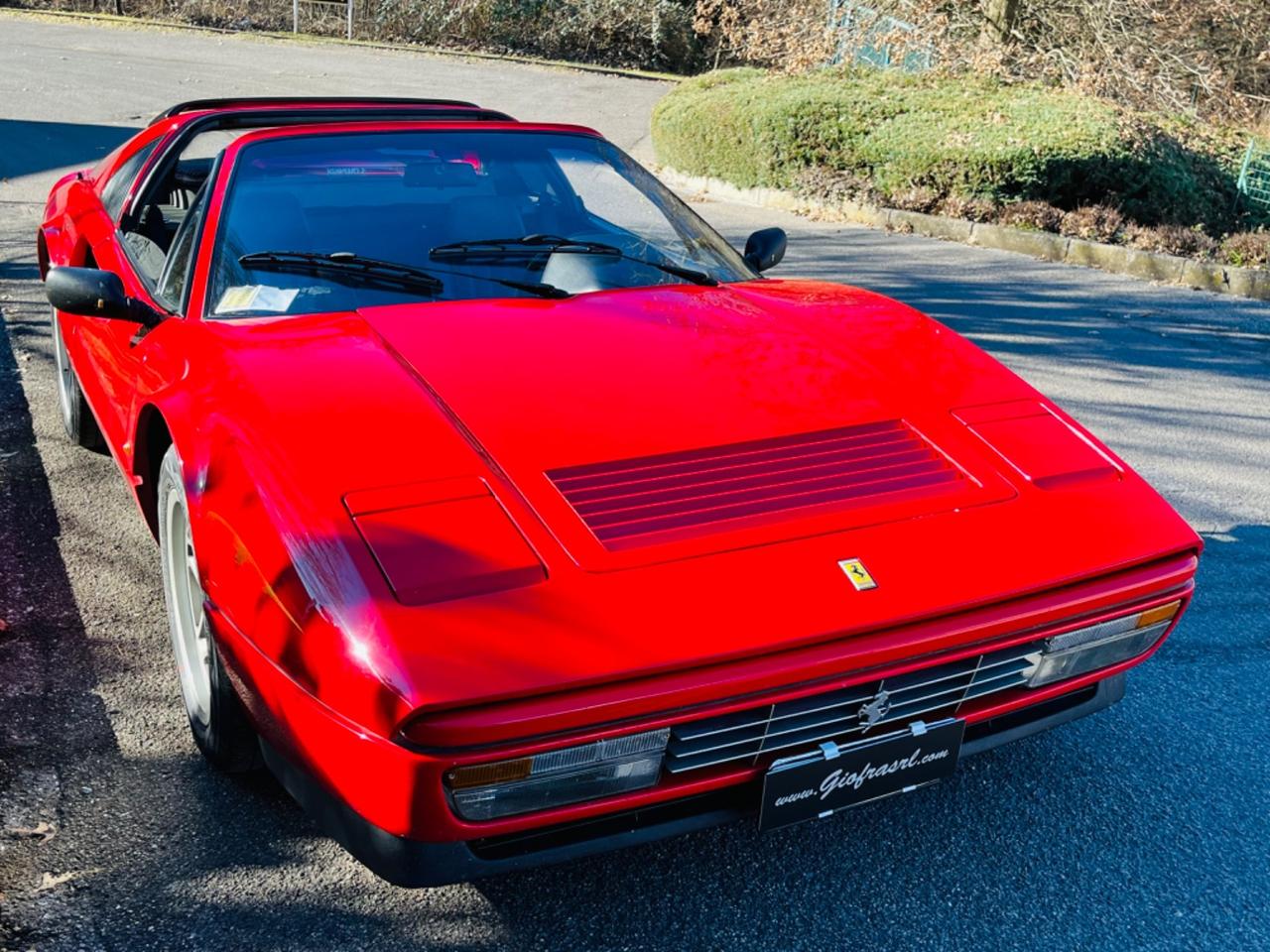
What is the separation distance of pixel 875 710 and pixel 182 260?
2145 millimetres

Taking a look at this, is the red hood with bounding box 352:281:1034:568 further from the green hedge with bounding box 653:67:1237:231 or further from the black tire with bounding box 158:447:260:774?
the green hedge with bounding box 653:67:1237:231

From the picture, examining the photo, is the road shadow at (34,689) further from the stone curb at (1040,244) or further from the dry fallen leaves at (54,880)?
the stone curb at (1040,244)

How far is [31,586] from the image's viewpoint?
3.55 m

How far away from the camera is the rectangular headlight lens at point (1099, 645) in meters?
2.38

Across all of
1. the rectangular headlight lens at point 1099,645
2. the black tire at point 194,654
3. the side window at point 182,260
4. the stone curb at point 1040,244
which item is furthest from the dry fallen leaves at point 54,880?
the stone curb at point 1040,244

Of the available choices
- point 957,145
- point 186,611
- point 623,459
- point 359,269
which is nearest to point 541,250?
point 359,269

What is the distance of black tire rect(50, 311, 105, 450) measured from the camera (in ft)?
14.4

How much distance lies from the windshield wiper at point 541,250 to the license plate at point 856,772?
1527 mm

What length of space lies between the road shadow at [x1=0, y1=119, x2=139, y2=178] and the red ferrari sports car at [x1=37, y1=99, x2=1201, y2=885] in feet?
27.7

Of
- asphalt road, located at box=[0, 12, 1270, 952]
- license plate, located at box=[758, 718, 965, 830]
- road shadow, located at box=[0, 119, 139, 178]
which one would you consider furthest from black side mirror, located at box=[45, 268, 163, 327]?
road shadow, located at box=[0, 119, 139, 178]

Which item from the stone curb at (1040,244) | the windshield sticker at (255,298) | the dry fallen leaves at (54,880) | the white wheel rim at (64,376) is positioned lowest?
the dry fallen leaves at (54,880)

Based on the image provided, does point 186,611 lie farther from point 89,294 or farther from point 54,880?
point 89,294

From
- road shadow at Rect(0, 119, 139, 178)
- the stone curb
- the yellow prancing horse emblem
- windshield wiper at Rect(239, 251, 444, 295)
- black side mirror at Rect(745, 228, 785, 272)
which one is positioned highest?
black side mirror at Rect(745, 228, 785, 272)

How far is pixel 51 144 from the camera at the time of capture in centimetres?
1155
